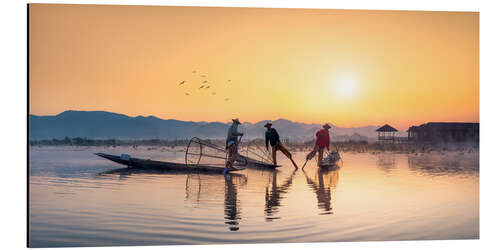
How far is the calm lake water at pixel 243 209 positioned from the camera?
6895mm

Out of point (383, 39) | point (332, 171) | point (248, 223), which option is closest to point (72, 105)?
point (248, 223)

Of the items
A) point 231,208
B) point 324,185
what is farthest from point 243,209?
point 324,185

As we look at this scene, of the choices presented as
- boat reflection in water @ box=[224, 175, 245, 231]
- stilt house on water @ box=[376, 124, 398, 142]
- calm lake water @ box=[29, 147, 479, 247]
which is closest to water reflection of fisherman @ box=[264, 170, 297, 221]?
calm lake water @ box=[29, 147, 479, 247]

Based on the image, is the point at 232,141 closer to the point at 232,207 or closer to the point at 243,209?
the point at 232,207

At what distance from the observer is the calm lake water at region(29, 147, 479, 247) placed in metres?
6.89

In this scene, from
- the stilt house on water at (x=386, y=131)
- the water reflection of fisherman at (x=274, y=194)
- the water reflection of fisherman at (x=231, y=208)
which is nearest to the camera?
the water reflection of fisherman at (x=231, y=208)

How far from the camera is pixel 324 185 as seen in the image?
1073cm

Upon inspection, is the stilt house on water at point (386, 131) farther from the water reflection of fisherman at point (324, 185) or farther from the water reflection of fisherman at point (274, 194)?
the water reflection of fisherman at point (274, 194)

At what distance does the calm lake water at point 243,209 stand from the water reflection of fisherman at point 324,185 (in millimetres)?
22

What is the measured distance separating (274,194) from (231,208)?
1476 millimetres

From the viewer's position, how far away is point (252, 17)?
368 inches

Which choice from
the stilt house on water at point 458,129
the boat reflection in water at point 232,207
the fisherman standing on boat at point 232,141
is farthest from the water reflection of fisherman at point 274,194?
the stilt house on water at point 458,129

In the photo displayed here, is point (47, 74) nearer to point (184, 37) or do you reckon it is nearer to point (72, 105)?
point (72, 105)
